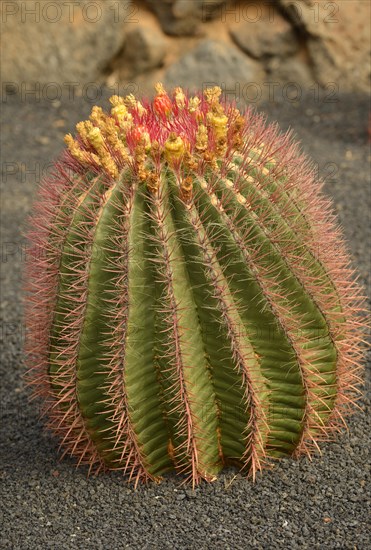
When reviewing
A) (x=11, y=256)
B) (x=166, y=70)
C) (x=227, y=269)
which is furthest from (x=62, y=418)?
(x=166, y=70)

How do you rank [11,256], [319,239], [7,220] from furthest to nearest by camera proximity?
[7,220], [11,256], [319,239]

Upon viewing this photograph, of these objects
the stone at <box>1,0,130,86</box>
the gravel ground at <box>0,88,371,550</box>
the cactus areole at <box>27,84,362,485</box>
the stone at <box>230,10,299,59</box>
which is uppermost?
the cactus areole at <box>27,84,362,485</box>

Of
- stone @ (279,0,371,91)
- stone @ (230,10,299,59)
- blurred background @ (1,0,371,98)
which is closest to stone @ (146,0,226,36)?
blurred background @ (1,0,371,98)

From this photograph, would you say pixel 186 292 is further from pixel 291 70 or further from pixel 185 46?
pixel 185 46

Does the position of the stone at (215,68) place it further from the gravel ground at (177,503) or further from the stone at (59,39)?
the gravel ground at (177,503)

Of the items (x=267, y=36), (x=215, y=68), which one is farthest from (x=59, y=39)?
(x=267, y=36)

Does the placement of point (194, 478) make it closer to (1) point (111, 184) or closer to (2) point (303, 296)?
(2) point (303, 296)

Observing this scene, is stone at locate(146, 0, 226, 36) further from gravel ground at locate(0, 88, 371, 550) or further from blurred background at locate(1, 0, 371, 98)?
gravel ground at locate(0, 88, 371, 550)
